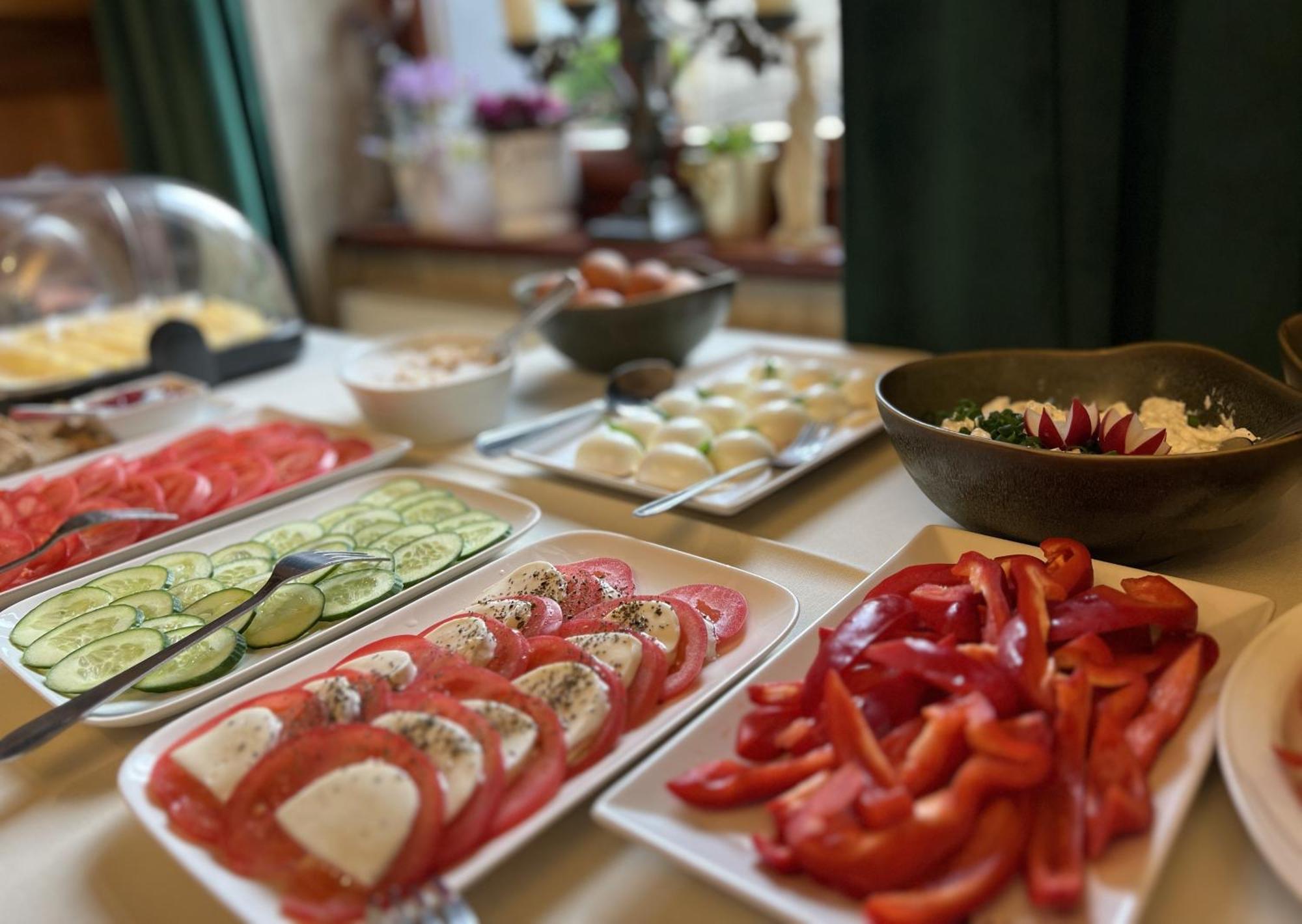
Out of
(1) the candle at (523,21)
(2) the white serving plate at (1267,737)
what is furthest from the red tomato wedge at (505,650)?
(1) the candle at (523,21)

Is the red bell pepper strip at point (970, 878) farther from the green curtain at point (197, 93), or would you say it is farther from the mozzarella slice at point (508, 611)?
the green curtain at point (197, 93)

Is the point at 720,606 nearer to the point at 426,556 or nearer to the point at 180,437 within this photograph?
the point at 426,556

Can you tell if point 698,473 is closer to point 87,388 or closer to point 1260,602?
point 1260,602

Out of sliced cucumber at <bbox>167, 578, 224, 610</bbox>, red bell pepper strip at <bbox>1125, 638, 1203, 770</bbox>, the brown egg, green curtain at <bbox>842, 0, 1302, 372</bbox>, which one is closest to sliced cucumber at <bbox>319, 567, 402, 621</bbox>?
sliced cucumber at <bbox>167, 578, 224, 610</bbox>

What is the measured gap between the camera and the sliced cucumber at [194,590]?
921 millimetres

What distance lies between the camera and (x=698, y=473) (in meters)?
1.09

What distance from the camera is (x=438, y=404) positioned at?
4.43 ft

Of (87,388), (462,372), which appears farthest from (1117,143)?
(87,388)

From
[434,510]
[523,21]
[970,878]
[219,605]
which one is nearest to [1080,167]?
[434,510]

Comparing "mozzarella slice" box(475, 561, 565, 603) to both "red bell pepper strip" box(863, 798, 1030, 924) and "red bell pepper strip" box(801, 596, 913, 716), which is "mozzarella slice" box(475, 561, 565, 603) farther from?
"red bell pepper strip" box(863, 798, 1030, 924)

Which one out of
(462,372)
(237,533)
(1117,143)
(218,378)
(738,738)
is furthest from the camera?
(218,378)

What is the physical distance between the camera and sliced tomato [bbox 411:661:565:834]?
0.59 m

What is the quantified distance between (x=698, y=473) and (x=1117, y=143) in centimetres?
72

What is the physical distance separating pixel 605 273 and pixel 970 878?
130cm
